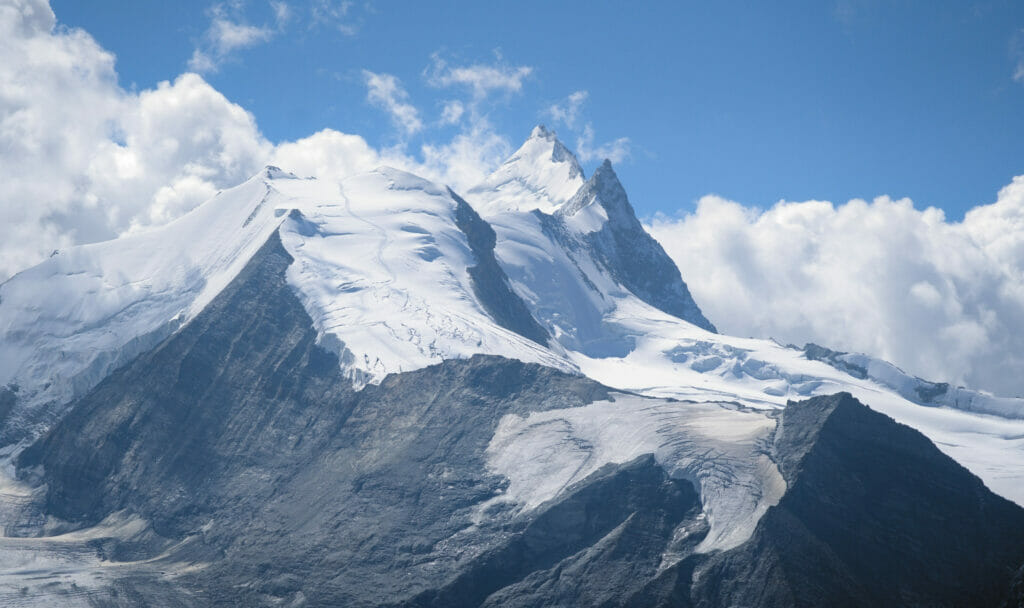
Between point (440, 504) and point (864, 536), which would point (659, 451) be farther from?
point (864, 536)

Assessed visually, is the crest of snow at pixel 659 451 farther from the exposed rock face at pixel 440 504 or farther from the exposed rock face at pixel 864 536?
the exposed rock face at pixel 864 536

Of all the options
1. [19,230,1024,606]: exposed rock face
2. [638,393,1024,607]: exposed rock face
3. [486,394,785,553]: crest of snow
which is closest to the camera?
[638,393,1024,607]: exposed rock face

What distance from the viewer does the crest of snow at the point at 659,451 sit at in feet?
432

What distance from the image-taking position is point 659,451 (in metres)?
143

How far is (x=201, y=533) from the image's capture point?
15675cm

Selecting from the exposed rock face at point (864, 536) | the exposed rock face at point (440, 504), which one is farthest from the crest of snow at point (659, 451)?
the exposed rock face at point (864, 536)

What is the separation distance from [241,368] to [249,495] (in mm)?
31343

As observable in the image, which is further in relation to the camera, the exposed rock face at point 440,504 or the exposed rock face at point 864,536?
the exposed rock face at point 440,504

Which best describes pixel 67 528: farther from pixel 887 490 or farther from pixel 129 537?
pixel 887 490

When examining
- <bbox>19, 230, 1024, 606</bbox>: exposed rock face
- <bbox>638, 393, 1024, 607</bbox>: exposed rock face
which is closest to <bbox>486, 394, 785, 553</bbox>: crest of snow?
<bbox>19, 230, 1024, 606</bbox>: exposed rock face

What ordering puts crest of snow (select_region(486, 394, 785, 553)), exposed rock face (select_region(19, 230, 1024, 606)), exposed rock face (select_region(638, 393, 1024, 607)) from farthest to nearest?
crest of snow (select_region(486, 394, 785, 553)) < exposed rock face (select_region(19, 230, 1024, 606)) < exposed rock face (select_region(638, 393, 1024, 607))

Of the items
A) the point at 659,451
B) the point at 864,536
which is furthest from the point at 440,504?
the point at 864,536

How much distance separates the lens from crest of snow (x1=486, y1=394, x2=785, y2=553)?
432ft

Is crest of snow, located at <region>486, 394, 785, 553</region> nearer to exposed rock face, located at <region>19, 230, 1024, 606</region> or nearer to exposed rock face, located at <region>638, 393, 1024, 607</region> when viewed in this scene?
exposed rock face, located at <region>19, 230, 1024, 606</region>
